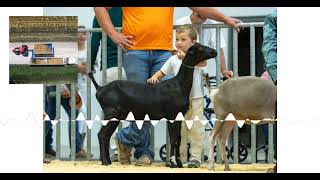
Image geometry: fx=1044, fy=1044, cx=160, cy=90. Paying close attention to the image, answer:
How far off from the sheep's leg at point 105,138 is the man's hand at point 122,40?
2.06 ft

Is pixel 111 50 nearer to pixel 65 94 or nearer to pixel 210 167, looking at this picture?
pixel 65 94

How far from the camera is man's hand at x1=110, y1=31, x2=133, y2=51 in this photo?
27.7 ft

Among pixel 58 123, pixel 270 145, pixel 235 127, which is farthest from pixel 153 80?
pixel 270 145

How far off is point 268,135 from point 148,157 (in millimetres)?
990

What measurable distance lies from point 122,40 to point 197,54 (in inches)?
24.7

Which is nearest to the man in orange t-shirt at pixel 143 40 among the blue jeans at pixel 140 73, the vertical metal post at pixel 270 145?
the blue jeans at pixel 140 73

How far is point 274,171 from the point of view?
8297 mm

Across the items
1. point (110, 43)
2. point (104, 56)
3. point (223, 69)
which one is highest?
point (110, 43)

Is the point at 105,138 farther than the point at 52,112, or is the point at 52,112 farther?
the point at 52,112

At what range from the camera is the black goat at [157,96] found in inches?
328

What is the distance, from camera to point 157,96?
27.3 feet

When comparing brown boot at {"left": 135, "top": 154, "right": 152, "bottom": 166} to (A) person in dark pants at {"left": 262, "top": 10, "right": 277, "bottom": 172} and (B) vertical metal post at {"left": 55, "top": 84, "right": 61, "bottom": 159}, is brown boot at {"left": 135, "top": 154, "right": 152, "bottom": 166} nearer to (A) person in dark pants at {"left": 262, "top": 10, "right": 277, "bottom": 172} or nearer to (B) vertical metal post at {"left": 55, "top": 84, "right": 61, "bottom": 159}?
(B) vertical metal post at {"left": 55, "top": 84, "right": 61, "bottom": 159}

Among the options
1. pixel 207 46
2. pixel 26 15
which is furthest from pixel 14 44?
pixel 207 46
